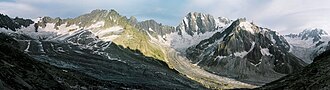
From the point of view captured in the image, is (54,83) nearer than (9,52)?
Yes

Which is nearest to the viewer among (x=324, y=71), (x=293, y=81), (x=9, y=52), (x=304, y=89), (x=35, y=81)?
(x=304, y=89)

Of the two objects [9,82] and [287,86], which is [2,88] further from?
[287,86]

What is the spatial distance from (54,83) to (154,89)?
9933cm

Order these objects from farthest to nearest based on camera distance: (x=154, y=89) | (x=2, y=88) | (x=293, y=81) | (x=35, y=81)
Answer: (x=154, y=89)
(x=35, y=81)
(x=293, y=81)
(x=2, y=88)

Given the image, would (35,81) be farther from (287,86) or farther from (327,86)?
(327,86)

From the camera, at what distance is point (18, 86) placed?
70625 millimetres

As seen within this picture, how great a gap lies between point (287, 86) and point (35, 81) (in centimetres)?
4383

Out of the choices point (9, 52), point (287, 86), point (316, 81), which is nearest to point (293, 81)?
point (287, 86)

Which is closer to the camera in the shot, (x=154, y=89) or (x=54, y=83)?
(x=54, y=83)

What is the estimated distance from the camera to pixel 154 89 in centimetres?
19788

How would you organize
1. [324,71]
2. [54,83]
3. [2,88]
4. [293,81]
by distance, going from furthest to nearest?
[54,83]
[293,81]
[324,71]
[2,88]

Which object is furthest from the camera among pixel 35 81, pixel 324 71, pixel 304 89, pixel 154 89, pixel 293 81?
pixel 154 89

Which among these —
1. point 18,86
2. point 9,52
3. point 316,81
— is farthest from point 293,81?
point 9,52

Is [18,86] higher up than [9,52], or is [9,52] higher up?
[9,52]
